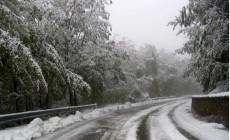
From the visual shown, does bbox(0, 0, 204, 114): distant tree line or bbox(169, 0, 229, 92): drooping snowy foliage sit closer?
bbox(0, 0, 204, 114): distant tree line

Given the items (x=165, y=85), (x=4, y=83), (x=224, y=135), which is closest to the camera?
(x=224, y=135)

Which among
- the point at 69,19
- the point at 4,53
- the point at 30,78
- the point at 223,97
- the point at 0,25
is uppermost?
the point at 69,19

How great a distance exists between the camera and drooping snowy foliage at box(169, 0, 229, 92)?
19.0 meters

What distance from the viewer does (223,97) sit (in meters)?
13.0

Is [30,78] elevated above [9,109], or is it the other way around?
[30,78]

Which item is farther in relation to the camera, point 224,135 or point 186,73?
point 186,73

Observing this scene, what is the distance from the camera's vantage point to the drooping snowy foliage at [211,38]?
1902cm

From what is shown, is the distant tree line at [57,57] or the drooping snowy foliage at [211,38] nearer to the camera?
the distant tree line at [57,57]

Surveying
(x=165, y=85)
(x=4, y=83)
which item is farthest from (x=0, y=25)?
(x=165, y=85)

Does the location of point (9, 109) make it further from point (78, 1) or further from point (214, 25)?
point (214, 25)

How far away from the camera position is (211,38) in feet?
63.7

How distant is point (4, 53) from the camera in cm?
1386

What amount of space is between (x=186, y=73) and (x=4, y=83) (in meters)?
15.2

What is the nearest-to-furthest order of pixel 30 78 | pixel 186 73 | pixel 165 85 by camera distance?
pixel 30 78, pixel 186 73, pixel 165 85
